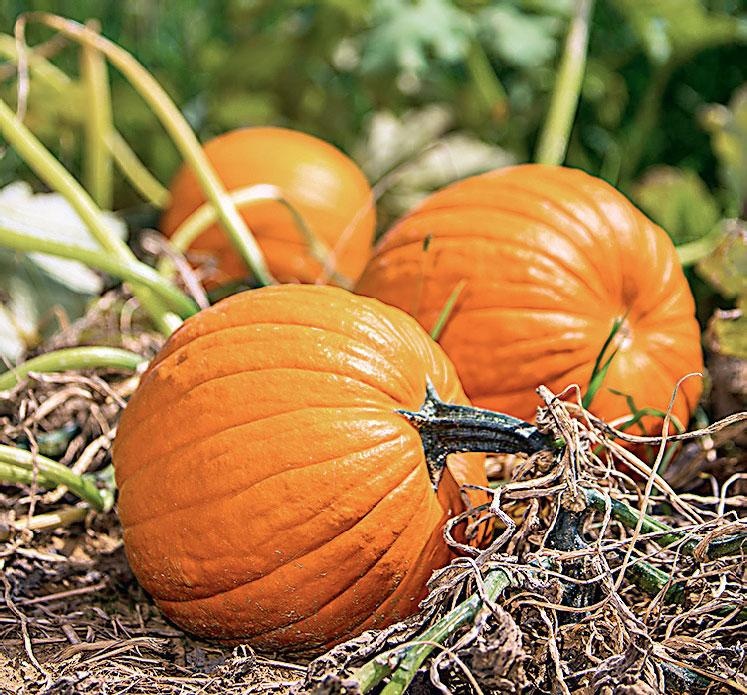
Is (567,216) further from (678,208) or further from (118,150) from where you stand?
(118,150)

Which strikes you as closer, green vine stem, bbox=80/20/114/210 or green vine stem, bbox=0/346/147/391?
green vine stem, bbox=0/346/147/391

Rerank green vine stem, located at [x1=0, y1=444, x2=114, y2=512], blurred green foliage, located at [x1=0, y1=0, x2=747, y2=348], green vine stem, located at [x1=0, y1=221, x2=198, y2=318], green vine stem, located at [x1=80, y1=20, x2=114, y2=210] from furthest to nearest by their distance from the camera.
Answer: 1. blurred green foliage, located at [x1=0, y1=0, x2=747, y2=348]
2. green vine stem, located at [x1=80, y1=20, x2=114, y2=210]
3. green vine stem, located at [x1=0, y1=221, x2=198, y2=318]
4. green vine stem, located at [x1=0, y1=444, x2=114, y2=512]

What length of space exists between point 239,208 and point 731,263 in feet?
3.93

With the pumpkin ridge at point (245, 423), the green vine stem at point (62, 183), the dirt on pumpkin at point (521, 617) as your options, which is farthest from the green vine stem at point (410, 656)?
the green vine stem at point (62, 183)

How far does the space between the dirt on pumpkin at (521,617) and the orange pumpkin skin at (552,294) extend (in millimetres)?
208

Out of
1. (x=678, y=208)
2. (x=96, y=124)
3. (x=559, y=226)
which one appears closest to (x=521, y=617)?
(x=559, y=226)

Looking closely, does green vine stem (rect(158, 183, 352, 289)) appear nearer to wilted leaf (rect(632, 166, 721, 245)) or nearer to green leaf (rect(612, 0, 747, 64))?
wilted leaf (rect(632, 166, 721, 245))

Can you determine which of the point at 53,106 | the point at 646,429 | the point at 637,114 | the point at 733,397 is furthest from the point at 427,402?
the point at 637,114

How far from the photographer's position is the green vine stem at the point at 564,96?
7.47 ft

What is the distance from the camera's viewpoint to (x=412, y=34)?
105 inches

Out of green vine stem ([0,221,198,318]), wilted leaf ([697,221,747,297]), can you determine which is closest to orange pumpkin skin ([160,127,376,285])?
green vine stem ([0,221,198,318])

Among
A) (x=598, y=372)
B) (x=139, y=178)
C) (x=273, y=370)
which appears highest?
(x=273, y=370)

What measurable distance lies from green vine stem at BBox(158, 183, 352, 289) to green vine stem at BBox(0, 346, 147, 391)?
0.53m

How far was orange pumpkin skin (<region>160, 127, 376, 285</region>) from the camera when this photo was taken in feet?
8.45
